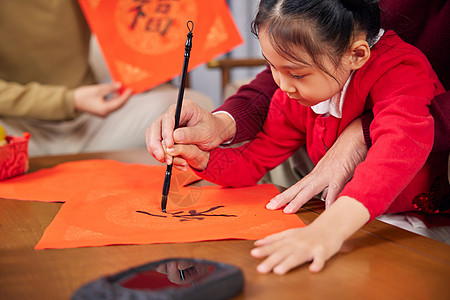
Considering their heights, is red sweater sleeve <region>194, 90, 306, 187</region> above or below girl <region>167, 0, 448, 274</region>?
below

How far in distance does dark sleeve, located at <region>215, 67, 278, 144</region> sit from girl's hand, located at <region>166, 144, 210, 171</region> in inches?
4.5

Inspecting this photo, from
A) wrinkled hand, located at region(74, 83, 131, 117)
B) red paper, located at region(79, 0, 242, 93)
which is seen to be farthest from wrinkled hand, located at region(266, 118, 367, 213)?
wrinkled hand, located at region(74, 83, 131, 117)

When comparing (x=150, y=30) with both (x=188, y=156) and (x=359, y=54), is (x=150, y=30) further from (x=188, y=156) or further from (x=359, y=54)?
(x=359, y=54)

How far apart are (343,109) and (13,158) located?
2.18 ft

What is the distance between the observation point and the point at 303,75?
2.21 feet

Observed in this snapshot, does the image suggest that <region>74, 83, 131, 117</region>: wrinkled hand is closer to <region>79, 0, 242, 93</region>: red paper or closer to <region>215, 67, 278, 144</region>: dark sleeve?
<region>79, 0, 242, 93</region>: red paper

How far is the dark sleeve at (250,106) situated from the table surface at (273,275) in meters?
0.36

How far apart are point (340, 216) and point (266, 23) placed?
311 mm

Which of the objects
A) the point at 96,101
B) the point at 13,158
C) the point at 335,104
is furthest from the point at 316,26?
the point at 96,101

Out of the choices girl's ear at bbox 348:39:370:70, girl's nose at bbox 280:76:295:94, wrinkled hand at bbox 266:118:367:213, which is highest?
girl's ear at bbox 348:39:370:70

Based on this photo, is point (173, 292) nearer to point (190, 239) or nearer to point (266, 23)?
point (190, 239)

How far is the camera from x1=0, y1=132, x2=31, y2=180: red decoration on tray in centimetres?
93

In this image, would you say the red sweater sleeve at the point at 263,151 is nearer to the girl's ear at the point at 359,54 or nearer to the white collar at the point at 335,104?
the white collar at the point at 335,104

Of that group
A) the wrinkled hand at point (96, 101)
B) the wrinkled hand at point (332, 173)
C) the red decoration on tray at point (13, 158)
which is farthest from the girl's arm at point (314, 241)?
the wrinkled hand at point (96, 101)
